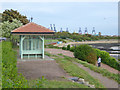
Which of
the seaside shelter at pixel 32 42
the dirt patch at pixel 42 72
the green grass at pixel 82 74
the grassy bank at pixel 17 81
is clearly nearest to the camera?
the grassy bank at pixel 17 81

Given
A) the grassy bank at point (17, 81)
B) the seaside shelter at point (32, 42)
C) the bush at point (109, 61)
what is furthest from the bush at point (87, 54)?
the grassy bank at point (17, 81)

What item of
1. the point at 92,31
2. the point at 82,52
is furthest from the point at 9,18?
the point at 92,31

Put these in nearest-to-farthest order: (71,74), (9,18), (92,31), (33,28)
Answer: (71,74)
(33,28)
(9,18)
(92,31)

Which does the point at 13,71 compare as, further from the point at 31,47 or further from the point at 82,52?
the point at 82,52

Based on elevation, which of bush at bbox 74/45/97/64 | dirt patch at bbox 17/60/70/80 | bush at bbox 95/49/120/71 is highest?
bush at bbox 74/45/97/64

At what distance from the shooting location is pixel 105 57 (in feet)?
61.6

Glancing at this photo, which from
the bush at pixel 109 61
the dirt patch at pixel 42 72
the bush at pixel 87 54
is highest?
the bush at pixel 87 54

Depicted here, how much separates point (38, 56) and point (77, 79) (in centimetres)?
794

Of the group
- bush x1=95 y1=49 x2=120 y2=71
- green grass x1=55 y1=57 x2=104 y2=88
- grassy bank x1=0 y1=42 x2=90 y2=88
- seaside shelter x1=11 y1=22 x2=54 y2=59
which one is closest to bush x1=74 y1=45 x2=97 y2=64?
bush x1=95 y1=49 x2=120 y2=71

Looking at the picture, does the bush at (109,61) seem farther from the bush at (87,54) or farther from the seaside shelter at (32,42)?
the seaside shelter at (32,42)

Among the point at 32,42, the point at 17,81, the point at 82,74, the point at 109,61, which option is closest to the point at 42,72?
the point at 82,74

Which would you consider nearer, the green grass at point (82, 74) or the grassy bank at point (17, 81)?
the grassy bank at point (17, 81)

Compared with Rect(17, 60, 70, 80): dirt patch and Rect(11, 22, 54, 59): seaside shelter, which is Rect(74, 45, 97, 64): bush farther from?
Rect(17, 60, 70, 80): dirt patch

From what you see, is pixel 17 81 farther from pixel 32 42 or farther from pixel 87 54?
pixel 87 54
